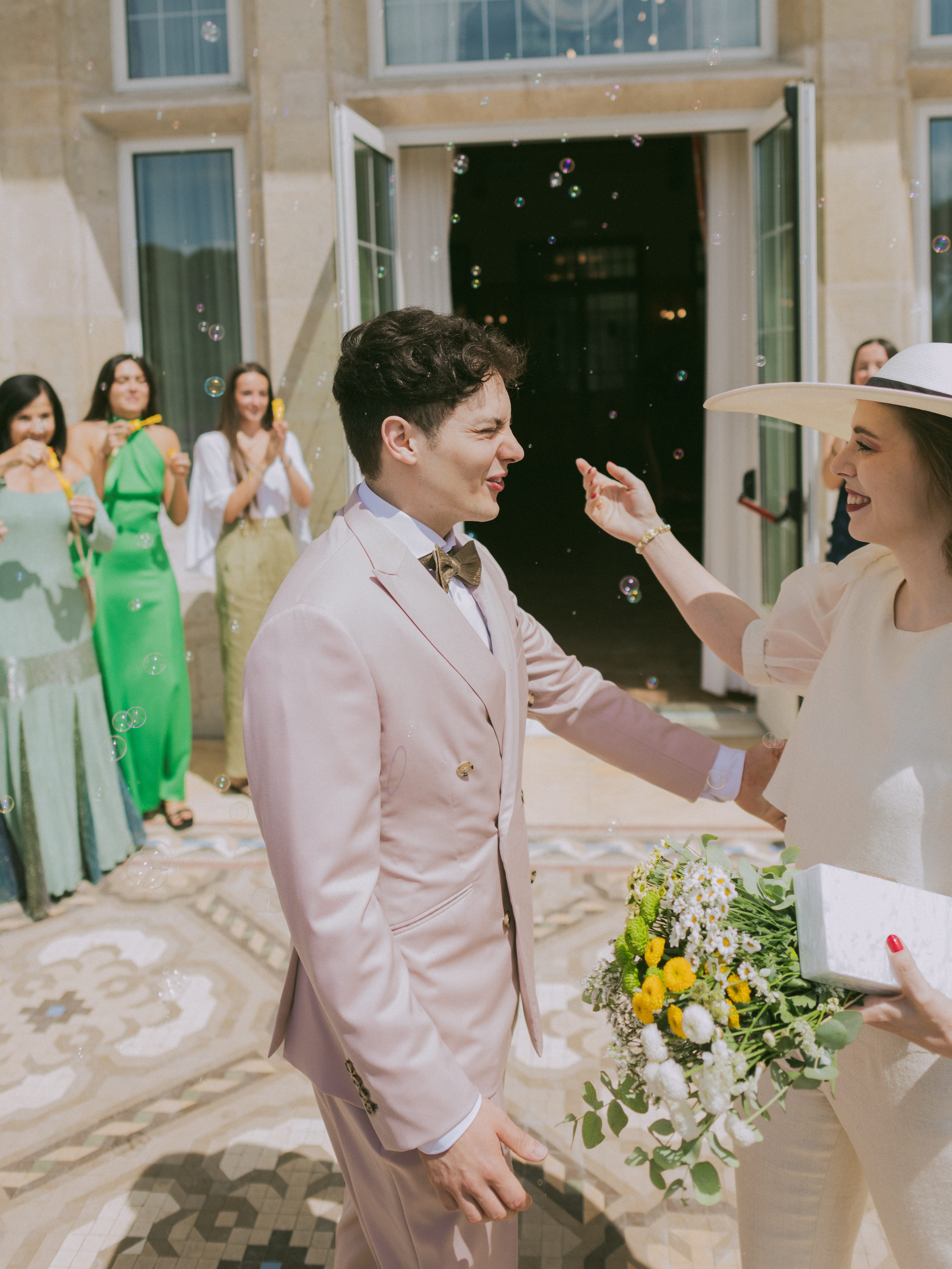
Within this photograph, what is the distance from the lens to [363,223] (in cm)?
521

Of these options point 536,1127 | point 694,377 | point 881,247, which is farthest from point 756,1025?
point 694,377

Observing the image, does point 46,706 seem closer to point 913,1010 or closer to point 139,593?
point 139,593

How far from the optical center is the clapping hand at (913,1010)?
1.25 meters

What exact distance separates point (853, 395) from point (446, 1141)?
113cm

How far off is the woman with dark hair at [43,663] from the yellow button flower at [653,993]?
3045mm

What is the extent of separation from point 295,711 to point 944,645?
2.82 feet

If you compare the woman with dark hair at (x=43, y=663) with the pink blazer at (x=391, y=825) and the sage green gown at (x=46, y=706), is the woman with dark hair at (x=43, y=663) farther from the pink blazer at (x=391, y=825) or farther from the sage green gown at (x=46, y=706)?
the pink blazer at (x=391, y=825)

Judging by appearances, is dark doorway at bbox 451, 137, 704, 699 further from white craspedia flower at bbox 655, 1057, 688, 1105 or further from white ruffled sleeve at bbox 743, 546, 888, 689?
white craspedia flower at bbox 655, 1057, 688, 1105

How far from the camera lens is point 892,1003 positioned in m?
1.27

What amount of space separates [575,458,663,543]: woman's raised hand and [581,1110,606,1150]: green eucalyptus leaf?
110 centimetres

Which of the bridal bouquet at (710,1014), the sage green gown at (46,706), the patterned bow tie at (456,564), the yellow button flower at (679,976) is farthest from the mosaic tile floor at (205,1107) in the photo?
the patterned bow tie at (456,564)

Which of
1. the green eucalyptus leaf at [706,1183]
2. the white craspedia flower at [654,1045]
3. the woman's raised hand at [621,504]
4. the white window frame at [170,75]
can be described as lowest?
the green eucalyptus leaf at [706,1183]

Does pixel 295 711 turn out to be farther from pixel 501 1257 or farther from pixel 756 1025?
pixel 501 1257

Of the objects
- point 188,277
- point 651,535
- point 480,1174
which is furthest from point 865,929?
point 188,277
